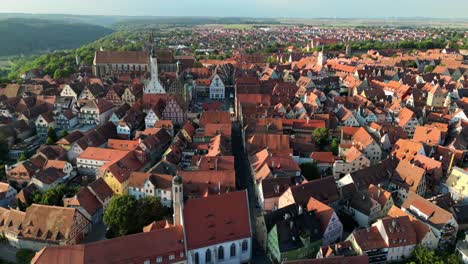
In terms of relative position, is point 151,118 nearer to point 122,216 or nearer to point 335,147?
point 122,216

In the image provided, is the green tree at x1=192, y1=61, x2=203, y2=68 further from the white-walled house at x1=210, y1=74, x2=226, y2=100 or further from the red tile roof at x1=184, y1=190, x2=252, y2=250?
the red tile roof at x1=184, y1=190, x2=252, y2=250

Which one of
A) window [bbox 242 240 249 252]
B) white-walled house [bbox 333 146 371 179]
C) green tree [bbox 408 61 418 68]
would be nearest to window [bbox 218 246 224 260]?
window [bbox 242 240 249 252]

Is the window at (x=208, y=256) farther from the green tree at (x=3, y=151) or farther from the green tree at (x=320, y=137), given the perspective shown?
the green tree at (x=3, y=151)

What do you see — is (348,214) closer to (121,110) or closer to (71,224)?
(71,224)

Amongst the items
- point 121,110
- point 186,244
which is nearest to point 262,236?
point 186,244

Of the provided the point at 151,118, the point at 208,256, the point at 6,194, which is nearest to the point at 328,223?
the point at 208,256

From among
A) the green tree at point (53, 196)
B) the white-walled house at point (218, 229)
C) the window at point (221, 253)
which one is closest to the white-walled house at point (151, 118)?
the green tree at point (53, 196)
